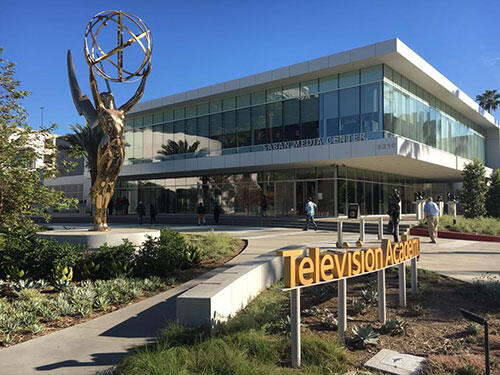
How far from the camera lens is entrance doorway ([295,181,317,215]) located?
29.0 m

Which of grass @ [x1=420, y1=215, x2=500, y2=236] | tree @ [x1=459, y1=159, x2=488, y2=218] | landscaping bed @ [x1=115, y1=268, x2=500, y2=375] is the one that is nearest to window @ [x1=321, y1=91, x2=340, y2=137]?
grass @ [x1=420, y1=215, x2=500, y2=236]

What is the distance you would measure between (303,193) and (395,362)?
82.6 feet

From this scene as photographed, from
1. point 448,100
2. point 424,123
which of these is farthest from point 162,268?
point 448,100

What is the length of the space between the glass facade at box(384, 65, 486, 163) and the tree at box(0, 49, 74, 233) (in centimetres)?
2092

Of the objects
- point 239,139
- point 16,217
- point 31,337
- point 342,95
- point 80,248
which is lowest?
point 31,337

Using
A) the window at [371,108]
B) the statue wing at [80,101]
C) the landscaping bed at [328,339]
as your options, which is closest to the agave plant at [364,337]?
the landscaping bed at [328,339]

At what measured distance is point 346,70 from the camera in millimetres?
25562

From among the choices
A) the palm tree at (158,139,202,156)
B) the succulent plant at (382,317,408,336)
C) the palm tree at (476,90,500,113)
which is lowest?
the succulent plant at (382,317,408,336)

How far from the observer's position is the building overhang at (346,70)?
76.0ft

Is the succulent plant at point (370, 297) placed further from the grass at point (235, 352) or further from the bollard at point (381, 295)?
the grass at point (235, 352)

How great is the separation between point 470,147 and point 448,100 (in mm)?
10426

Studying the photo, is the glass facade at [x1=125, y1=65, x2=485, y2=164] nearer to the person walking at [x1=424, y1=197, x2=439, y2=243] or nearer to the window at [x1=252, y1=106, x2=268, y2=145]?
the window at [x1=252, y1=106, x2=268, y2=145]

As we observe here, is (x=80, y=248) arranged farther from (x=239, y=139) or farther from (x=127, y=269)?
(x=239, y=139)

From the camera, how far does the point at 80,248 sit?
923 centimetres
